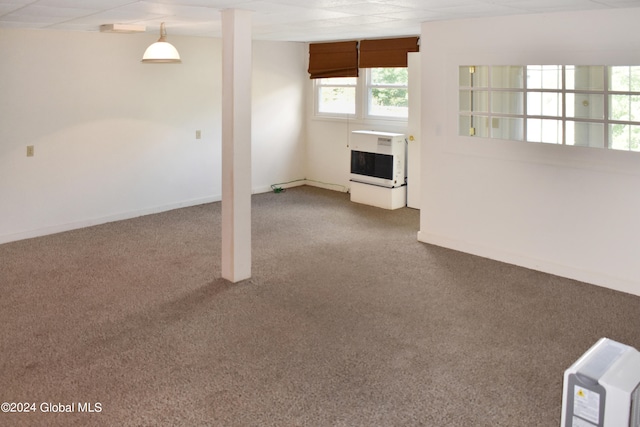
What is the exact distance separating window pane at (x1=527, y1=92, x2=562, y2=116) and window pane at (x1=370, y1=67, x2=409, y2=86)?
100 inches

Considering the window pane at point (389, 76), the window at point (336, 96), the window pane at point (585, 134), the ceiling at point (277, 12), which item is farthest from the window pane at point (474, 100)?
the window at point (336, 96)

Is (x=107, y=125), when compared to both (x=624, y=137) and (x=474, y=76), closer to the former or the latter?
(x=474, y=76)

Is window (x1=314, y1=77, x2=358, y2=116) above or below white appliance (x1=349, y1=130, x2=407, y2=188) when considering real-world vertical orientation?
above

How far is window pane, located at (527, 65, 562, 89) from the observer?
4.90 metres

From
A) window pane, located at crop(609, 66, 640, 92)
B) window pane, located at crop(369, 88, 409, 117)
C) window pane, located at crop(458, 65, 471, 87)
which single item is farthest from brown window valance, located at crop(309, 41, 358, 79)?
window pane, located at crop(609, 66, 640, 92)

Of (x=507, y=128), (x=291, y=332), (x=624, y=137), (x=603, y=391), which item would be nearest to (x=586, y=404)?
(x=603, y=391)

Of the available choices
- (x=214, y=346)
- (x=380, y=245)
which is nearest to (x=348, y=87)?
(x=380, y=245)

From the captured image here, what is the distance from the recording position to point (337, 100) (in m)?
8.52

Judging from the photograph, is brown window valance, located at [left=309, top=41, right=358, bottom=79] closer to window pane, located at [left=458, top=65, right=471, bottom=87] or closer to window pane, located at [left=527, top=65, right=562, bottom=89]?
window pane, located at [left=458, top=65, right=471, bottom=87]

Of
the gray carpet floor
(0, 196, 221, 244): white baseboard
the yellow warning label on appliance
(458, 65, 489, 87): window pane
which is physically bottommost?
the gray carpet floor

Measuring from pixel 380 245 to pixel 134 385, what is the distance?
125 inches

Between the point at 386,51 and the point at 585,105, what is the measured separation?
3.21m

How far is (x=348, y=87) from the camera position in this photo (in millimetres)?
8289

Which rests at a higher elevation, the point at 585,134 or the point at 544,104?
the point at 544,104
